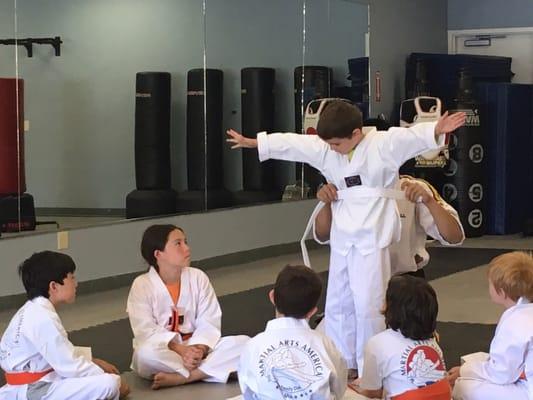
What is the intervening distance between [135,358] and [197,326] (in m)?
0.33

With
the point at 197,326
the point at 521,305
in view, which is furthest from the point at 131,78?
the point at 521,305

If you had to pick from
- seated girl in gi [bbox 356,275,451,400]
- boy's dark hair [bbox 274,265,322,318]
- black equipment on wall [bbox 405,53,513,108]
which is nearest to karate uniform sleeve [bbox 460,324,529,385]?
seated girl in gi [bbox 356,275,451,400]

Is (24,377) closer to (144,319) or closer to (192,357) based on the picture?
(144,319)

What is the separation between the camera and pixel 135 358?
4.54 m

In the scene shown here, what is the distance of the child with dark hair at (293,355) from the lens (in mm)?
3271

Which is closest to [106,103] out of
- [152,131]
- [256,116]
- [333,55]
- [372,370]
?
[152,131]

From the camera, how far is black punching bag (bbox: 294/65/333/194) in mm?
9422

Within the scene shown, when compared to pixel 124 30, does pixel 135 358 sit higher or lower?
lower

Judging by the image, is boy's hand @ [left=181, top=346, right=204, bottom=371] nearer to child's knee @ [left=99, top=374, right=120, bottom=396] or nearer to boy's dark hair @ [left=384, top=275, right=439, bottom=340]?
child's knee @ [left=99, top=374, right=120, bottom=396]

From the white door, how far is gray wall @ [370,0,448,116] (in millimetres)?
475

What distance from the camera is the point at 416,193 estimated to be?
419 cm

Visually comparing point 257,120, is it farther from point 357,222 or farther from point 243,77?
point 357,222

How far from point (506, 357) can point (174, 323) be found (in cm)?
167

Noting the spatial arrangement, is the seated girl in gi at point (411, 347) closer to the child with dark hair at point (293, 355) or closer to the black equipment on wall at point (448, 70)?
the child with dark hair at point (293, 355)
